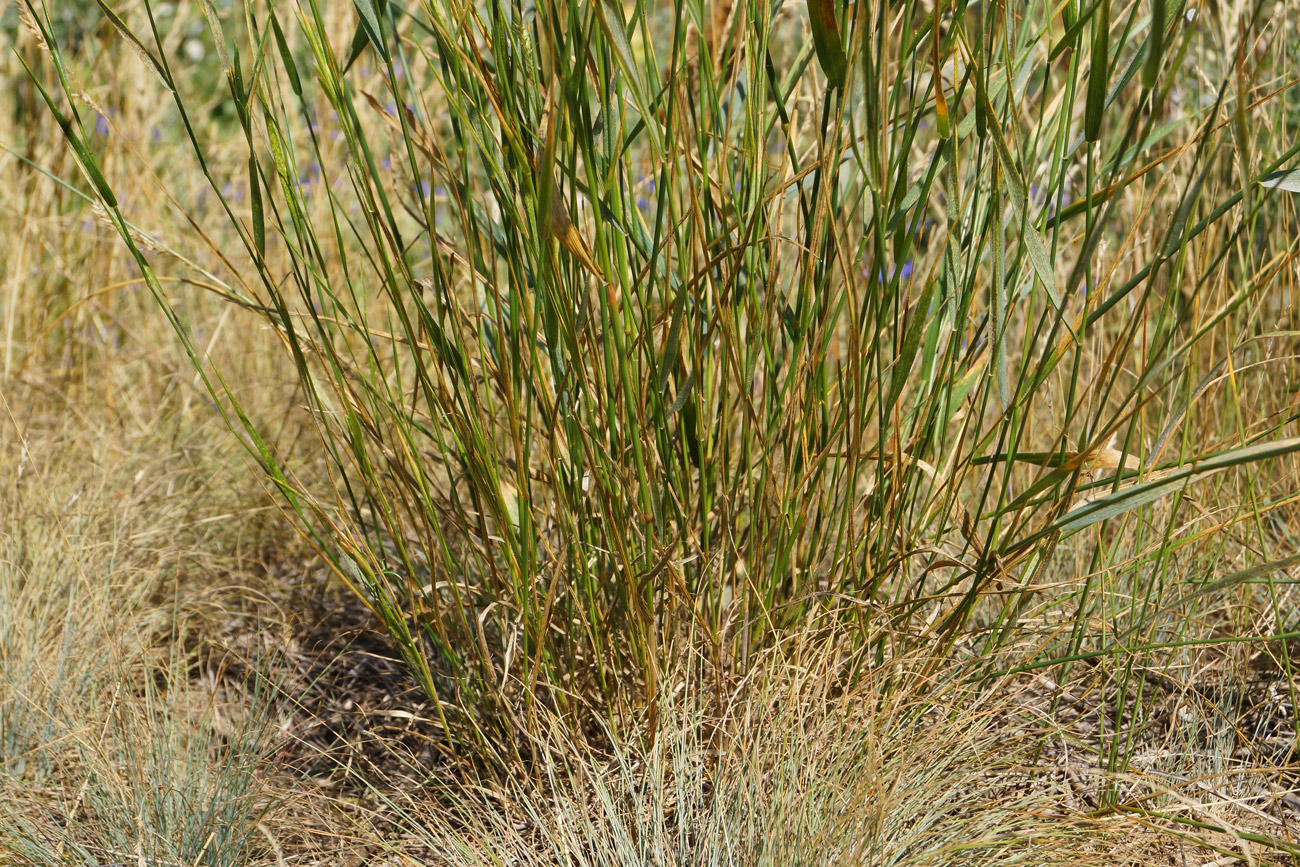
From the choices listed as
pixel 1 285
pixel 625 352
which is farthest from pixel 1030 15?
pixel 1 285

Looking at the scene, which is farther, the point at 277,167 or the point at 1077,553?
the point at 1077,553

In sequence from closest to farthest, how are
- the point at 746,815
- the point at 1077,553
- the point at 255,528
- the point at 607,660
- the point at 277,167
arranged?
the point at 277,167 → the point at 746,815 → the point at 607,660 → the point at 1077,553 → the point at 255,528

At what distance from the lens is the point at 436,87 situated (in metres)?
2.65

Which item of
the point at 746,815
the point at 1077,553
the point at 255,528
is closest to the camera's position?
the point at 746,815

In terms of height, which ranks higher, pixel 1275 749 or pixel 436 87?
pixel 436 87

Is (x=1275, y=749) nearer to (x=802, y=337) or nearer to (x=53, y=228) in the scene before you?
(x=802, y=337)

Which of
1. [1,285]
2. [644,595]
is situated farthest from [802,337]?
[1,285]

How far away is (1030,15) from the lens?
101 centimetres

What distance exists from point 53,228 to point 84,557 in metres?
1.45

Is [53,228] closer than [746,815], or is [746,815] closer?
[746,815]

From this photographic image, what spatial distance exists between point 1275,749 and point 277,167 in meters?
1.34

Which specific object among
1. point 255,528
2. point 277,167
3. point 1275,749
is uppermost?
point 277,167

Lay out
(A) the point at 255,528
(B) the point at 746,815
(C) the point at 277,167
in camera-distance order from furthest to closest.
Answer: (A) the point at 255,528 < (B) the point at 746,815 < (C) the point at 277,167

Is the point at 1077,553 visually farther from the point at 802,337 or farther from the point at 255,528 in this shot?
the point at 255,528
